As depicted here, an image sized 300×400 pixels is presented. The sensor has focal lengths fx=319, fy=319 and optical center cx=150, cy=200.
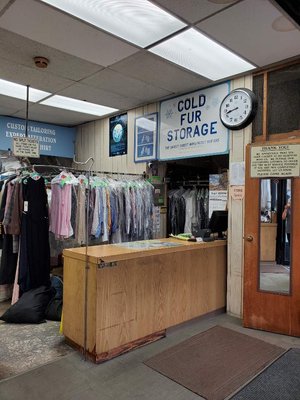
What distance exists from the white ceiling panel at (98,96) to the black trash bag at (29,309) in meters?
2.71

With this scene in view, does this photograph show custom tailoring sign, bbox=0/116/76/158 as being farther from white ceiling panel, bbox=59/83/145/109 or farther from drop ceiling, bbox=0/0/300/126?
white ceiling panel, bbox=59/83/145/109

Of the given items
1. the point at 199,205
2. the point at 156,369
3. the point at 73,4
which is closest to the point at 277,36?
the point at 73,4

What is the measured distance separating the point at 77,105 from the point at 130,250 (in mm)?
3143

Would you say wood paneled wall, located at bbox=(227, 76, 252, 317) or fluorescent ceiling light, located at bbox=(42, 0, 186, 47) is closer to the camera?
fluorescent ceiling light, located at bbox=(42, 0, 186, 47)

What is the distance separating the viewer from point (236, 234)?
3902mm

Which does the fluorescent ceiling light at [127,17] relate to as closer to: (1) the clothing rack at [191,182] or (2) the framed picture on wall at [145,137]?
(2) the framed picture on wall at [145,137]

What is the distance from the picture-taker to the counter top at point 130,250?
2848mm

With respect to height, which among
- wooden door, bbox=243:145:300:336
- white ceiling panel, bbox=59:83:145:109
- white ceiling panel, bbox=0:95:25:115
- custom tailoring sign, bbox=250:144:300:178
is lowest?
wooden door, bbox=243:145:300:336

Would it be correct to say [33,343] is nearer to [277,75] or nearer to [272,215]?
[272,215]

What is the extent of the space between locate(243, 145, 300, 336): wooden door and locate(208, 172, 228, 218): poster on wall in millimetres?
924

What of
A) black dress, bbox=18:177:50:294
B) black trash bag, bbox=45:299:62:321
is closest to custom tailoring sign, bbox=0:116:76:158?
black dress, bbox=18:177:50:294

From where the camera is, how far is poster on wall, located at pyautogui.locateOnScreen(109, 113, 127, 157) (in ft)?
17.9

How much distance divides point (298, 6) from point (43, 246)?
3.62m

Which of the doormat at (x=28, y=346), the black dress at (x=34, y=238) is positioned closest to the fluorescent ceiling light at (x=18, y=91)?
the black dress at (x=34, y=238)
